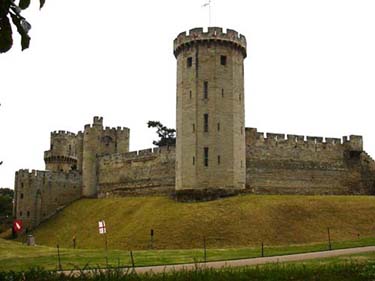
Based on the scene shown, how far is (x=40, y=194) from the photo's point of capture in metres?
56.9

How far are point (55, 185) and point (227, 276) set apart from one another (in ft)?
162

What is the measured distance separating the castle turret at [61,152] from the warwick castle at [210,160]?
761 centimetres

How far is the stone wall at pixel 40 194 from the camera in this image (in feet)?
183

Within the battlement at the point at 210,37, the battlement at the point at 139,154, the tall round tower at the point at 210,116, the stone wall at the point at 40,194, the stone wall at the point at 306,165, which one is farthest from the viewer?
the stone wall at the point at 40,194

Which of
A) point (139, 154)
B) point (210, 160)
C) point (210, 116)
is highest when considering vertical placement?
point (210, 116)

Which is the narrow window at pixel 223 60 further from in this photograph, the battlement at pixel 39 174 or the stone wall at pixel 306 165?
the battlement at pixel 39 174

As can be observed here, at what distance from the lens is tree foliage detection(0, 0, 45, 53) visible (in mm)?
4230

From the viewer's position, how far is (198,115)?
40.3 m

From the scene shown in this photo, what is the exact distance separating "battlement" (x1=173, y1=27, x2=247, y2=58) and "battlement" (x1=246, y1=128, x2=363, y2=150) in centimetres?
673

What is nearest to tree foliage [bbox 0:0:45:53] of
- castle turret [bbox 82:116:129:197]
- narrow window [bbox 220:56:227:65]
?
narrow window [bbox 220:56:227:65]

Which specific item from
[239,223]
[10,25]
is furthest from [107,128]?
[10,25]

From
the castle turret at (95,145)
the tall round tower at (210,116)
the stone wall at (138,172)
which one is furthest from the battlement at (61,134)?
the tall round tower at (210,116)

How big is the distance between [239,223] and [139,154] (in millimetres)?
19353

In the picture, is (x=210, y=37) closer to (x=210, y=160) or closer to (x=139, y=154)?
(x=210, y=160)
